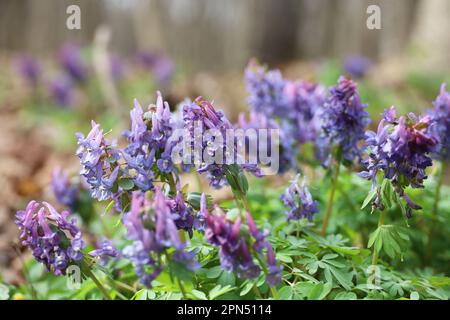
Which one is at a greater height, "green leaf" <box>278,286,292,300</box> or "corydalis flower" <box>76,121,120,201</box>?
"corydalis flower" <box>76,121,120,201</box>

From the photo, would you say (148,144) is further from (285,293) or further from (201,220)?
(285,293)

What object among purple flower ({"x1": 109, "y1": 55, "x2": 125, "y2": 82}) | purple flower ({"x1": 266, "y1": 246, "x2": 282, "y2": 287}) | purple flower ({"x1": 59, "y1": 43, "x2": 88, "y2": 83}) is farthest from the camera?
purple flower ({"x1": 109, "y1": 55, "x2": 125, "y2": 82})

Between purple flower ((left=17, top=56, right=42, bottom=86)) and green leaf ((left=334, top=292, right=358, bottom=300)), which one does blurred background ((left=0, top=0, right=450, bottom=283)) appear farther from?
green leaf ((left=334, top=292, right=358, bottom=300))

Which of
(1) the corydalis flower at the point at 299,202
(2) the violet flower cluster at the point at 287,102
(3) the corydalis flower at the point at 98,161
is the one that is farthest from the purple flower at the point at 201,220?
A: (2) the violet flower cluster at the point at 287,102

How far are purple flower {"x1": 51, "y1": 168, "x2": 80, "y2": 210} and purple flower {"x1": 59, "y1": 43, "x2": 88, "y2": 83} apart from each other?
5.65 m

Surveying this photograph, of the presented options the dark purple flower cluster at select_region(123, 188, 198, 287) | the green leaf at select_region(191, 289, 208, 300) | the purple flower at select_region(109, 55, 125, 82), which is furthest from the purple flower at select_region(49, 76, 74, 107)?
the dark purple flower cluster at select_region(123, 188, 198, 287)

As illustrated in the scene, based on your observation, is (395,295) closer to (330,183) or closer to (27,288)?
(330,183)

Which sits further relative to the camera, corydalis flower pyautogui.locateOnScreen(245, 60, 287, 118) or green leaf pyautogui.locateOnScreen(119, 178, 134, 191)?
corydalis flower pyautogui.locateOnScreen(245, 60, 287, 118)

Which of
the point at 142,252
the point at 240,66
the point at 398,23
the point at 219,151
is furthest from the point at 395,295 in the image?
the point at 240,66

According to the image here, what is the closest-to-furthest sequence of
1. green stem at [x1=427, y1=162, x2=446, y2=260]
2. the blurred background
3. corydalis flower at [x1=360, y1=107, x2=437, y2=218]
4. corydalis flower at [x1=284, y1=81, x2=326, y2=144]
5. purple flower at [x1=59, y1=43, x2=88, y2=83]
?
1. corydalis flower at [x1=360, y1=107, x2=437, y2=218]
2. green stem at [x1=427, y1=162, x2=446, y2=260]
3. corydalis flower at [x1=284, y1=81, x2=326, y2=144]
4. the blurred background
5. purple flower at [x1=59, y1=43, x2=88, y2=83]

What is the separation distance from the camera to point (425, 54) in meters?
9.83

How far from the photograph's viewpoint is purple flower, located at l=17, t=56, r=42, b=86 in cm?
1008

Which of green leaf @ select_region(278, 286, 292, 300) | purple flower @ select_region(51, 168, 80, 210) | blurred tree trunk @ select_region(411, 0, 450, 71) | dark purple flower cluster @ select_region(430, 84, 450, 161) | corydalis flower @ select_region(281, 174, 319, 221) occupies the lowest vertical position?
green leaf @ select_region(278, 286, 292, 300)

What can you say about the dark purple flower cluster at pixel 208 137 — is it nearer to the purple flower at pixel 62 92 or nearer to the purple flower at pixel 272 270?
the purple flower at pixel 272 270
